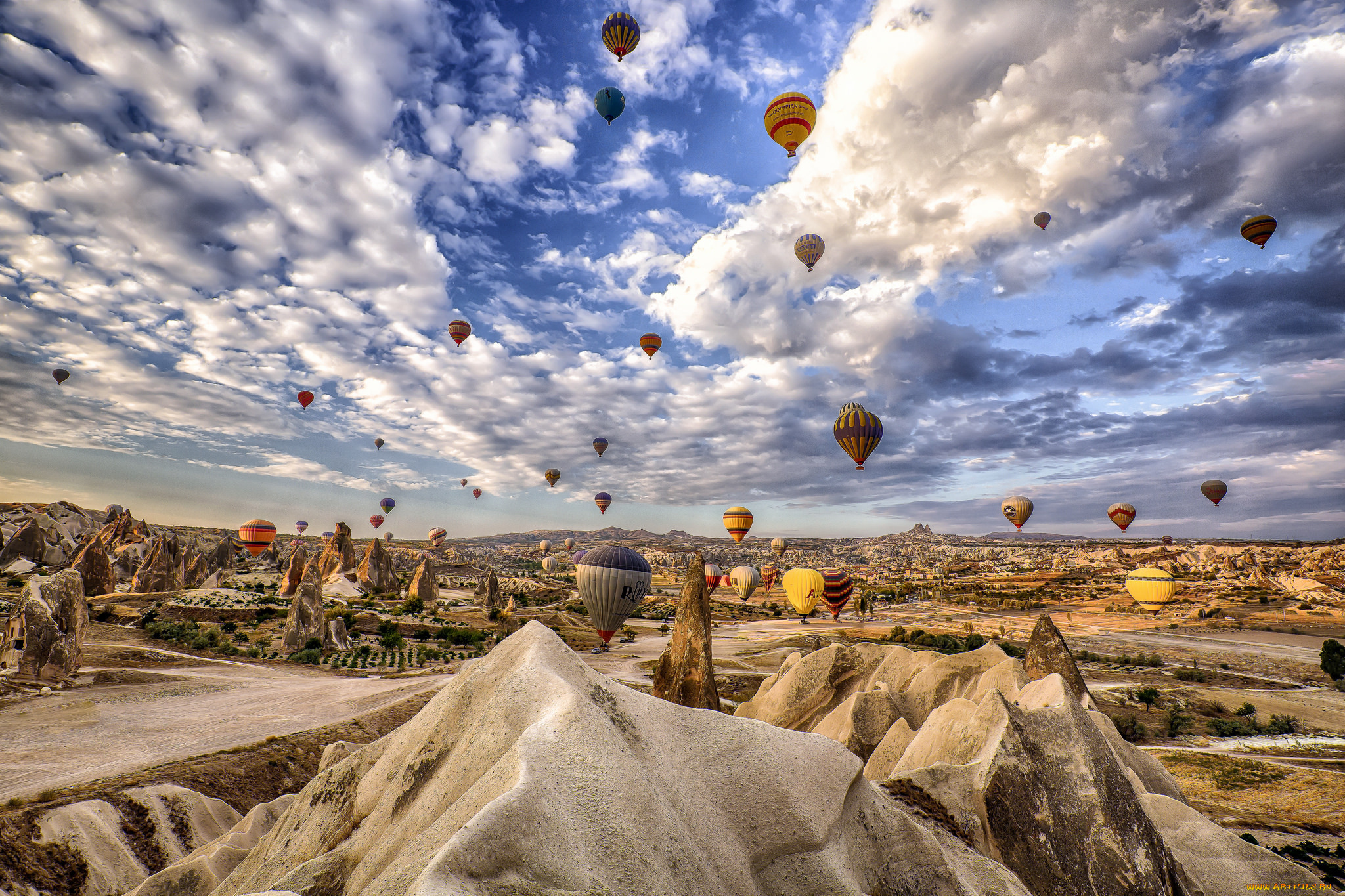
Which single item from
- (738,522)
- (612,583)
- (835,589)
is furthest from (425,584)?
(612,583)

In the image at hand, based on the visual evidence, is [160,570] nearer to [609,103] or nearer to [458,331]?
[458,331]

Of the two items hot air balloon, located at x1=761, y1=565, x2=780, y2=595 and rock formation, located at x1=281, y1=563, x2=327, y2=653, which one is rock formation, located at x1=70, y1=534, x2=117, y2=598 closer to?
rock formation, located at x1=281, y1=563, x2=327, y2=653

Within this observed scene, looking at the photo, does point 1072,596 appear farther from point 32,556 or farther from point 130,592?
point 32,556

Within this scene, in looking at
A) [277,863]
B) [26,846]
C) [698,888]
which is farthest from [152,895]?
[698,888]

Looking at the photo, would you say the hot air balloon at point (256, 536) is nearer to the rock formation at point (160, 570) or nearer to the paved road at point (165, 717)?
the rock formation at point (160, 570)

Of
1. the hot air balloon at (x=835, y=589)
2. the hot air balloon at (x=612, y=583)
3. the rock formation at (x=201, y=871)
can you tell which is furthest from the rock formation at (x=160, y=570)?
the hot air balloon at (x=835, y=589)
